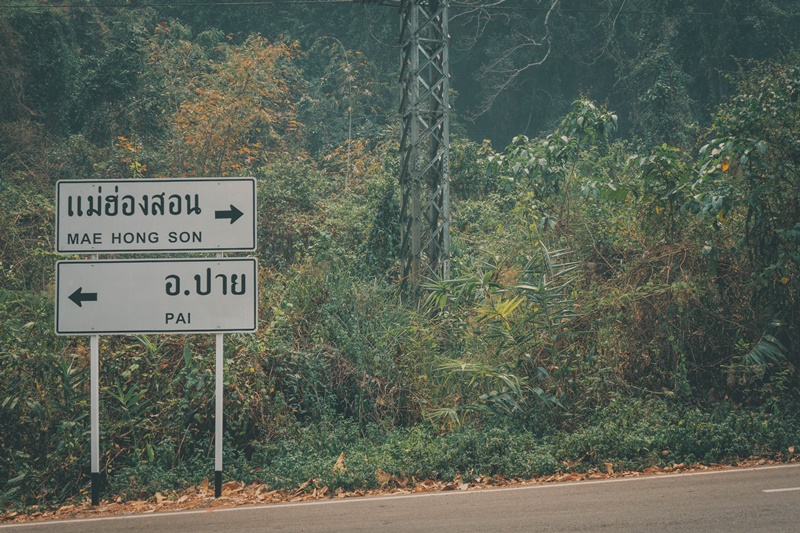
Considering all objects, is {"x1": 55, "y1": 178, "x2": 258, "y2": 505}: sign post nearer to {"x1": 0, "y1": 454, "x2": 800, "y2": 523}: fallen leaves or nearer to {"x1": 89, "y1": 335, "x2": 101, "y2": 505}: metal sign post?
{"x1": 89, "y1": 335, "x2": 101, "y2": 505}: metal sign post

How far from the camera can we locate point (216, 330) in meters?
8.01

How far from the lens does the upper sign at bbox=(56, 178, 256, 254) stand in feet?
26.4

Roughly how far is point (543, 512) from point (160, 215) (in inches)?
193

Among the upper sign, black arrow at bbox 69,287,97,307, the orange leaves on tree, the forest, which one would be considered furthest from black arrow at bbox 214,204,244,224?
the orange leaves on tree

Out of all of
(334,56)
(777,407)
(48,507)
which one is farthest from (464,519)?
(334,56)

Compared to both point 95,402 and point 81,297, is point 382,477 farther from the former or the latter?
point 81,297

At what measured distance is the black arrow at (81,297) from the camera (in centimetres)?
798

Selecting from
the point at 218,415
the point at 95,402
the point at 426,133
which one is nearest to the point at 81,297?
the point at 95,402

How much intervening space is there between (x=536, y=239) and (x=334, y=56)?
2621 centimetres

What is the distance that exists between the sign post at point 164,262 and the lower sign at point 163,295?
1cm

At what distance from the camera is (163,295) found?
26.4 ft

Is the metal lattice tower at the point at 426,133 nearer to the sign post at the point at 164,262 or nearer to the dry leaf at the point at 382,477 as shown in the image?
the dry leaf at the point at 382,477

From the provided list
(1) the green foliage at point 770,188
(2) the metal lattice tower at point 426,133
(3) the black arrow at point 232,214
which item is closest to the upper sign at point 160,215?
(3) the black arrow at point 232,214

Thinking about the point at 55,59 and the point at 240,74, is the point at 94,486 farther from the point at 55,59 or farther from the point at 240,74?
the point at 55,59
